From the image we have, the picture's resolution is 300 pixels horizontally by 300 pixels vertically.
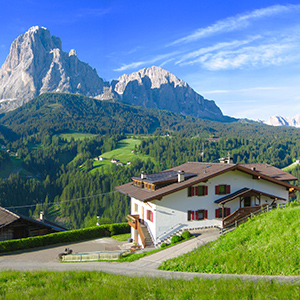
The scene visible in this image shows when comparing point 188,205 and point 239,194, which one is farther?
point 239,194

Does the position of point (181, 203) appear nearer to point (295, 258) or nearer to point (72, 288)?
point (295, 258)

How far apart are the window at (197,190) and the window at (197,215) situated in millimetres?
1916

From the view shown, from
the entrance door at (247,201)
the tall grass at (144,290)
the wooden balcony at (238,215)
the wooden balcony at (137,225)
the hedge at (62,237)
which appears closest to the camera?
the tall grass at (144,290)

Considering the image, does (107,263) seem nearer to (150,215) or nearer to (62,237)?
(150,215)

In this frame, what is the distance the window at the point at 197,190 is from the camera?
3312 cm

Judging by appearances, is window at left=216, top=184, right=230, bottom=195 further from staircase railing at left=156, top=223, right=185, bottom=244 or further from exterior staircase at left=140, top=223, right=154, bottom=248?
exterior staircase at left=140, top=223, right=154, bottom=248

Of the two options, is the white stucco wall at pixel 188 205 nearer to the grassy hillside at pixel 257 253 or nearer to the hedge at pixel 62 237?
the grassy hillside at pixel 257 253

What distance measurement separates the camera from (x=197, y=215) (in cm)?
3312

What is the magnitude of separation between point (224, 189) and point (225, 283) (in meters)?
24.8

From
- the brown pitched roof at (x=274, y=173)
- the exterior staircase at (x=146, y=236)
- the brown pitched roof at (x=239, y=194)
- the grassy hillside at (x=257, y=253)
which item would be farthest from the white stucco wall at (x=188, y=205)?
the grassy hillside at (x=257, y=253)

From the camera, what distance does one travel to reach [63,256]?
31.1m

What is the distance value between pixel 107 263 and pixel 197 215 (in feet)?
40.3

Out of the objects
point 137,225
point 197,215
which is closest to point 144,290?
point 197,215

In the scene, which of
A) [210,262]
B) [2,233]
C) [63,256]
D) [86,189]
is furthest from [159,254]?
[86,189]
